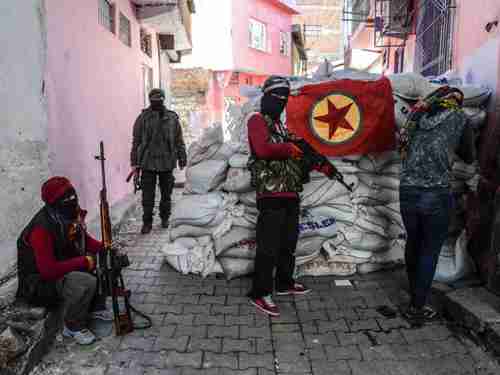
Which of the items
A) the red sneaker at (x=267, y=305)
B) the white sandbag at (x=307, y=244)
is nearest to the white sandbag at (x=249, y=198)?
the white sandbag at (x=307, y=244)

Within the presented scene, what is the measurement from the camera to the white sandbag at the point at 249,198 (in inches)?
158

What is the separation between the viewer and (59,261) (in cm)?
282

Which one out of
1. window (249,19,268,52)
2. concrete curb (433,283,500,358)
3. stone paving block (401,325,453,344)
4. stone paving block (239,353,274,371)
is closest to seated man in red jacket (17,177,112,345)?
stone paving block (239,353,274,371)

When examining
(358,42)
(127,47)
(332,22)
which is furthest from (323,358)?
(332,22)

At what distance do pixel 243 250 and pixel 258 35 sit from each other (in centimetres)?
1894

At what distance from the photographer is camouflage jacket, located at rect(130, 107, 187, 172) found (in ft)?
17.4

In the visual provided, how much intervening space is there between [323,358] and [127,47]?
6.67m

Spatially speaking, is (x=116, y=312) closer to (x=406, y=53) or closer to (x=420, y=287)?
(x=420, y=287)

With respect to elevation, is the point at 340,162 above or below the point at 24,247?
above

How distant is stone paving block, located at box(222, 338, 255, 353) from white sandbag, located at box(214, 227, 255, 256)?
3.66ft

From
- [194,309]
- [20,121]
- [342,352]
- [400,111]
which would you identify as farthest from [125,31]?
[342,352]

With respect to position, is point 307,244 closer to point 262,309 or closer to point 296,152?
point 262,309

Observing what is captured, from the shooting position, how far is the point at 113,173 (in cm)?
664

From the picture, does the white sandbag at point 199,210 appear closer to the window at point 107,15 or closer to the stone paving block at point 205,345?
the stone paving block at point 205,345
